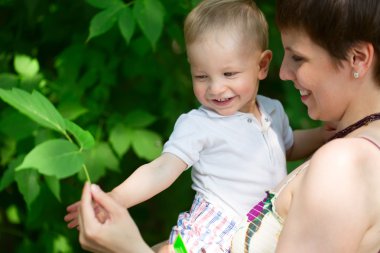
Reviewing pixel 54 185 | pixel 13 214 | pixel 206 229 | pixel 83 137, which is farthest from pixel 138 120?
pixel 83 137

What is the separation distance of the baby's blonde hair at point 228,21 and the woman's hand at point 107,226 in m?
0.58

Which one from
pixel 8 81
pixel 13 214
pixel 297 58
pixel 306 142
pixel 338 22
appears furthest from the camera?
pixel 13 214

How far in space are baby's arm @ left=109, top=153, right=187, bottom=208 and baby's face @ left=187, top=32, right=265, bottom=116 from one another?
222mm

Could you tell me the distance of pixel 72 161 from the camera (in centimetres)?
159

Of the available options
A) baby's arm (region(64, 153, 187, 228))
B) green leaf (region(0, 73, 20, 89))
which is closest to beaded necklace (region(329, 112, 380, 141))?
baby's arm (region(64, 153, 187, 228))

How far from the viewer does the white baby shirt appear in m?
2.02

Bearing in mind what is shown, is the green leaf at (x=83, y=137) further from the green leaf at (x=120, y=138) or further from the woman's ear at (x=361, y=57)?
the green leaf at (x=120, y=138)

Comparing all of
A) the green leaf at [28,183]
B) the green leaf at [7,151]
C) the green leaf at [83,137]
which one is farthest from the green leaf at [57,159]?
the green leaf at [7,151]

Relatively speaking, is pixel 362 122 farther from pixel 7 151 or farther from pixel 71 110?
pixel 7 151

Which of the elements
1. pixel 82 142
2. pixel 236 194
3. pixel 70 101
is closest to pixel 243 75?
pixel 236 194

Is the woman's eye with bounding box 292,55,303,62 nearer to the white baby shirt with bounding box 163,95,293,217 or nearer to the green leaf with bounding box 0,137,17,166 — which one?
the white baby shirt with bounding box 163,95,293,217

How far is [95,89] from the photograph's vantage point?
3098 mm

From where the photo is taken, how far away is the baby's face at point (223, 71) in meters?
2.01

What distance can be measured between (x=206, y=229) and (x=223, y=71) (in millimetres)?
435
